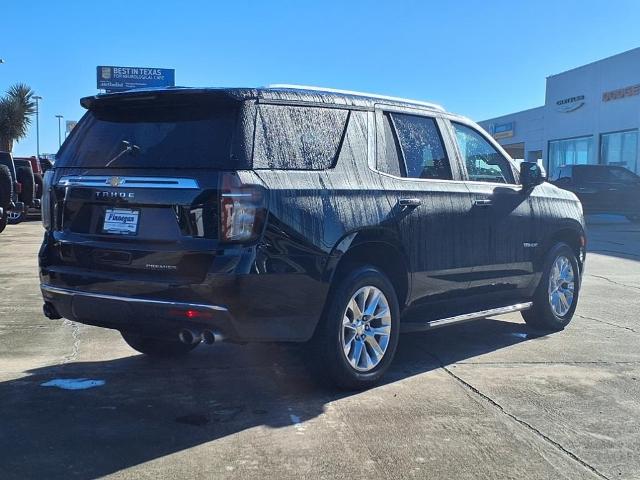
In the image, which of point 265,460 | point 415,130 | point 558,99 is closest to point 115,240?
point 265,460

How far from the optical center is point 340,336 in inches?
182

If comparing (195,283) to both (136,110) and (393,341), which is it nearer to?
(136,110)

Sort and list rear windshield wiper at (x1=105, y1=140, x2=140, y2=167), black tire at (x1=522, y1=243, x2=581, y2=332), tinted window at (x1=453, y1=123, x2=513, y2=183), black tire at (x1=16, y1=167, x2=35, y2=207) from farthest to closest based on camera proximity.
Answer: black tire at (x1=16, y1=167, x2=35, y2=207)
black tire at (x1=522, y1=243, x2=581, y2=332)
tinted window at (x1=453, y1=123, x2=513, y2=183)
rear windshield wiper at (x1=105, y1=140, x2=140, y2=167)

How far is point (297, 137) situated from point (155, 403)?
6.66 feet

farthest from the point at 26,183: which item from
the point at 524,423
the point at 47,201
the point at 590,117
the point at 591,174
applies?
the point at 590,117

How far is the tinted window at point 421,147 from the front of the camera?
5328 millimetres

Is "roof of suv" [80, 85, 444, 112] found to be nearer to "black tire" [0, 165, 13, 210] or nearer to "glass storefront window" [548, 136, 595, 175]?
"black tire" [0, 165, 13, 210]

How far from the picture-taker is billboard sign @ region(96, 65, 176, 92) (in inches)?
1631

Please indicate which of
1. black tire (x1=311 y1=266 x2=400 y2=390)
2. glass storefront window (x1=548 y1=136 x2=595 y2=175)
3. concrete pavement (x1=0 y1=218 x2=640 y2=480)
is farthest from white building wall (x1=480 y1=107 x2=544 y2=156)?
black tire (x1=311 y1=266 x2=400 y2=390)

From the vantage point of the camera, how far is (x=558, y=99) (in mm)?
33469

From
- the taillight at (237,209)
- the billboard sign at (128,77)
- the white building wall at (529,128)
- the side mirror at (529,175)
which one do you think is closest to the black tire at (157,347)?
the taillight at (237,209)

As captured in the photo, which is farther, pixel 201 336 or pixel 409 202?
pixel 409 202

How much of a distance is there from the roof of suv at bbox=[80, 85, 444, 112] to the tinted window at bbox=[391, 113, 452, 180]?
0.22 meters

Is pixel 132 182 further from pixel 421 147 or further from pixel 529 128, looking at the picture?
pixel 529 128
